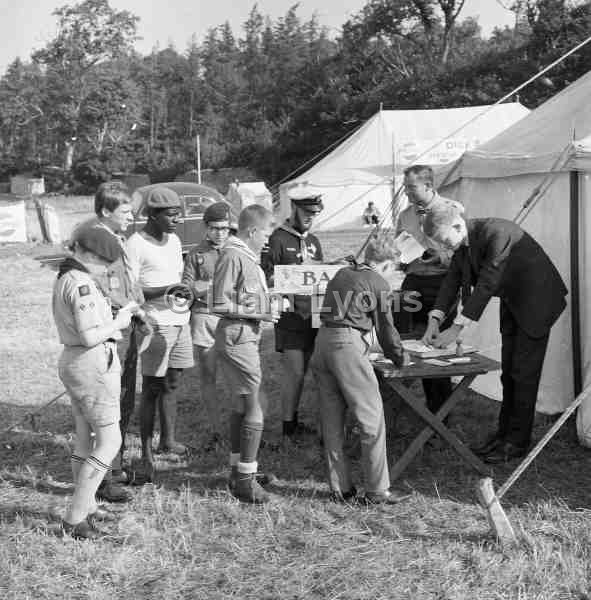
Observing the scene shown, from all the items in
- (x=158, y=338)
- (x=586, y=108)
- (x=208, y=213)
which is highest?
(x=586, y=108)

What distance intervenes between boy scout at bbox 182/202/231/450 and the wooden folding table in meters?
1.34

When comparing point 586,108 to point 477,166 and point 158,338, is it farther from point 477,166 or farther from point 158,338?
point 158,338

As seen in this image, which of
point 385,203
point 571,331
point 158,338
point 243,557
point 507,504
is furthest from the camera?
point 385,203

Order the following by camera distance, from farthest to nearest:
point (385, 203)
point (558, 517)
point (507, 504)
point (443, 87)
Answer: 1. point (443, 87)
2. point (385, 203)
3. point (507, 504)
4. point (558, 517)

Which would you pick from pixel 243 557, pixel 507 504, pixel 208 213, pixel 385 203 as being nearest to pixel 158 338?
pixel 208 213

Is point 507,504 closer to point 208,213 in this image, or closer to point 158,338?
point 158,338

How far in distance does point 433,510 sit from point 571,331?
183 cm

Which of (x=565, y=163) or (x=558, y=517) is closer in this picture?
(x=558, y=517)

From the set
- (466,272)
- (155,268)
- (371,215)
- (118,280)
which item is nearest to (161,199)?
(155,268)

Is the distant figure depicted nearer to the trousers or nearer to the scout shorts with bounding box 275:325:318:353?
the scout shorts with bounding box 275:325:318:353

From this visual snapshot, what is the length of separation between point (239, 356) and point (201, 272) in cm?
116

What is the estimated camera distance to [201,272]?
4.82 m

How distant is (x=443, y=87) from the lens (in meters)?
37.3

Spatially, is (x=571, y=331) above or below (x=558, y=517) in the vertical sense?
above
